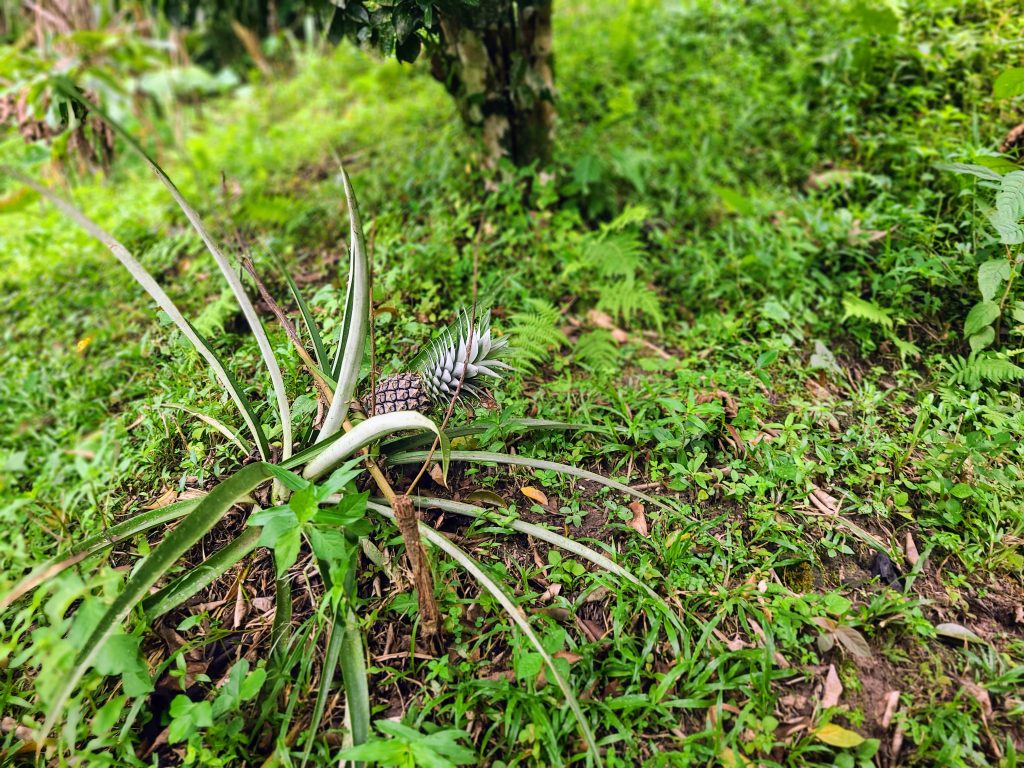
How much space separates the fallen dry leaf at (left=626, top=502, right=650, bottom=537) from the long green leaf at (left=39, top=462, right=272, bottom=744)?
42.0 inches

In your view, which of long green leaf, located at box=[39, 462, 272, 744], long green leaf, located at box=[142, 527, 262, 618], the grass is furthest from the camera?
long green leaf, located at box=[142, 527, 262, 618]

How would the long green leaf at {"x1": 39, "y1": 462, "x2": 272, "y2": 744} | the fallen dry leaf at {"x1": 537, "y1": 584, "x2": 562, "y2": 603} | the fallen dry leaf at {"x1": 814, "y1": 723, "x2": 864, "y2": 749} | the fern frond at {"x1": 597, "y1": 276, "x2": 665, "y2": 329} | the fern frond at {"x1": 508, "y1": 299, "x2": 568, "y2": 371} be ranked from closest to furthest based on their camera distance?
the long green leaf at {"x1": 39, "y1": 462, "x2": 272, "y2": 744}
the fallen dry leaf at {"x1": 814, "y1": 723, "x2": 864, "y2": 749}
the fallen dry leaf at {"x1": 537, "y1": 584, "x2": 562, "y2": 603}
the fern frond at {"x1": 508, "y1": 299, "x2": 568, "y2": 371}
the fern frond at {"x1": 597, "y1": 276, "x2": 665, "y2": 329}

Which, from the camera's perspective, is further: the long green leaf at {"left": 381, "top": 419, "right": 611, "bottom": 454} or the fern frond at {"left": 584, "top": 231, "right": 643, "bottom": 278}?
the fern frond at {"left": 584, "top": 231, "right": 643, "bottom": 278}

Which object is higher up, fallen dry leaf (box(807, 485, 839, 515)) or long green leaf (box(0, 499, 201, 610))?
long green leaf (box(0, 499, 201, 610))

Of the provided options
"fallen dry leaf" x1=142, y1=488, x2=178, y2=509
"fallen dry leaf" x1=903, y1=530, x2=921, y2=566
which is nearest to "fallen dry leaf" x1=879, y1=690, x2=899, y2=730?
"fallen dry leaf" x1=903, y1=530, x2=921, y2=566

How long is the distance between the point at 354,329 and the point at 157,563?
2.52 feet

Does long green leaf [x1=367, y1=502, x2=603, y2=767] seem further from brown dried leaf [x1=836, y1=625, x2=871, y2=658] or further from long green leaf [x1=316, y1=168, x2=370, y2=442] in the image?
brown dried leaf [x1=836, y1=625, x2=871, y2=658]

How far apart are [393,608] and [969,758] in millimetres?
1419

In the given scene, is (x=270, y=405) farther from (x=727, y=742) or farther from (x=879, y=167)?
(x=879, y=167)

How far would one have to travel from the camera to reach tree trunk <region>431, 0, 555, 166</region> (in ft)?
8.35

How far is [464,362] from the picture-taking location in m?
1.63

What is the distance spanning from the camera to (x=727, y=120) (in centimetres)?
339

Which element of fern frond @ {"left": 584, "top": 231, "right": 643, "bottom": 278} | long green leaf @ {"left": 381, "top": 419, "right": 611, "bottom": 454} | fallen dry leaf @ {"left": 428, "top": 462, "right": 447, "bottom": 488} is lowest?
fallen dry leaf @ {"left": 428, "top": 462, "right": 447, "bottom": 488}

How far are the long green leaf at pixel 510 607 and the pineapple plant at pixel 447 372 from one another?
1.06ft
